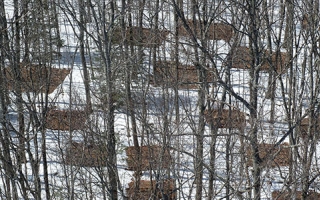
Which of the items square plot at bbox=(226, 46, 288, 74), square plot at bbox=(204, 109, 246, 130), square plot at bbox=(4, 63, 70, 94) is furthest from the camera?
square plot at bbox=(4, 63, 70, 94)

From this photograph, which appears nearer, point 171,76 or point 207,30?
point 207,30

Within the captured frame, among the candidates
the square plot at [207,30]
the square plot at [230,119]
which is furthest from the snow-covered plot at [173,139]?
the square plot at [207,30]

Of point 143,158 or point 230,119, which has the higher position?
point 230,119

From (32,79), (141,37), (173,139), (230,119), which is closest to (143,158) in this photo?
(173,139)

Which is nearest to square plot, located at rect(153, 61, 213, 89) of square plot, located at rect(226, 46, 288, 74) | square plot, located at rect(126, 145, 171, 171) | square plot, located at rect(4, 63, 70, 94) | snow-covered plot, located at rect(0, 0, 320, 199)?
snow-covered plot, located at rect(0, 0, 320, 199)

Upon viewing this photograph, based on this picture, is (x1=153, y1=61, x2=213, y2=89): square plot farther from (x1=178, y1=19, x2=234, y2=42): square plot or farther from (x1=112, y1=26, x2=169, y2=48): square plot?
(x1=178, y1=19, x2=234, y2=42): square plot

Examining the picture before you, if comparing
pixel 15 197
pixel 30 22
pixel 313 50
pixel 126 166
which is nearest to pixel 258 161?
pixel 313 50

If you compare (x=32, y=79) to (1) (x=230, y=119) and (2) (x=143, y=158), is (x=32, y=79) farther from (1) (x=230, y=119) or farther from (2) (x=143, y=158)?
(1) (x=230, y=119)

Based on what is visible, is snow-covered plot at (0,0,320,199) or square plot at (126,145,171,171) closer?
snow-covered plot at (0,0,320,199)

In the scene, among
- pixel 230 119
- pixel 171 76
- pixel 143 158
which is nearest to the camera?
pixel 230 119

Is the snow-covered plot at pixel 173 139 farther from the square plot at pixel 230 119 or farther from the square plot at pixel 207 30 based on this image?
the square plot at pixel 207 30

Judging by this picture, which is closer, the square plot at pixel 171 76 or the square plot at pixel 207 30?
the square plot at pixel 171 76

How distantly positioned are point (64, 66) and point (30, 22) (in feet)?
22.9

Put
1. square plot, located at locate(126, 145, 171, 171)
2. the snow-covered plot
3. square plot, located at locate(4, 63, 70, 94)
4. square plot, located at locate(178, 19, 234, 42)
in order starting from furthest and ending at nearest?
1. square plot, located at locate(178, 19, 234, 42)
2. square plot, located at locate(4, 63, 70, 94)
3. square plot, located at locate(126, 145, 171, 171)
4. the snow-covered plot
